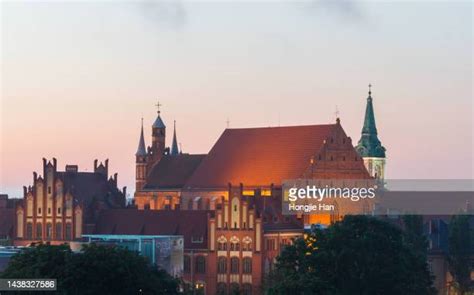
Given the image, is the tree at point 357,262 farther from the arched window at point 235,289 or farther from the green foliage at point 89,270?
the green foliage at point 89,270

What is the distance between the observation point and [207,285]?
199375mm

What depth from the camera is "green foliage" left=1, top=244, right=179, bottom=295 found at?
5084 inches

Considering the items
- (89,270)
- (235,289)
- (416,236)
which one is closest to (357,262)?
(235,289)

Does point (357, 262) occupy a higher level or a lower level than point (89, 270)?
higher

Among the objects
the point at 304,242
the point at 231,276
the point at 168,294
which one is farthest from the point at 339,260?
the point at 231,276

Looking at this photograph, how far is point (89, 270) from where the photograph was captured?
426 feet

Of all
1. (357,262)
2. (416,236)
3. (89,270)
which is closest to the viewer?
(89,270)

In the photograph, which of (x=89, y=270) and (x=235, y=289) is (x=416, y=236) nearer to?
(x=235, y=289)

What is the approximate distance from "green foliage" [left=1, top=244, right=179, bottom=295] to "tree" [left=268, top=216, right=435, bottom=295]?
49.6 ft

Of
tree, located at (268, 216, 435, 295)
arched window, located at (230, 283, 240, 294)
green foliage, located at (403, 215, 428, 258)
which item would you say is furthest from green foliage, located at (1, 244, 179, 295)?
green foliage, located at (403, 215, 428, 258)

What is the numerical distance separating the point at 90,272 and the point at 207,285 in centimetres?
7020

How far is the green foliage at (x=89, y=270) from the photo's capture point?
12912cm

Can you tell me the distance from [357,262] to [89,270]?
28.6 meters

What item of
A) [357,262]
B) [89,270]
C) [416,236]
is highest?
[416,236]
